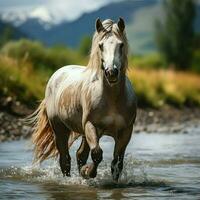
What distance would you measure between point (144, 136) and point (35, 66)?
9496mm

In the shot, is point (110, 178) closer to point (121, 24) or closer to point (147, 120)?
point (121, 24)

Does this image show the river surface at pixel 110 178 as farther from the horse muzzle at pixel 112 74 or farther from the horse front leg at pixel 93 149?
the horse muzzle at pixel 112 74

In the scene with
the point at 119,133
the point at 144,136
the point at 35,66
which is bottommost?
the point at 119,133

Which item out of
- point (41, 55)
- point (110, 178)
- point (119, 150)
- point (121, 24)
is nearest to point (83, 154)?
point (110, 178)

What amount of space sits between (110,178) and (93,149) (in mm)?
965

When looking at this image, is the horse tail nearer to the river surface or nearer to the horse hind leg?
the river surface

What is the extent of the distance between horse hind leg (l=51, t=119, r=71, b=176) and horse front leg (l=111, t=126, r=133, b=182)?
4.01 feet

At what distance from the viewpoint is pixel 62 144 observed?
34.1ft

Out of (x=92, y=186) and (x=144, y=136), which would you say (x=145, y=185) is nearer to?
(x=92, y=186)

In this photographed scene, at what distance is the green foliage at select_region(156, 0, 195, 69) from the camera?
7214 cm

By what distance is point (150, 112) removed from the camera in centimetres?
2566

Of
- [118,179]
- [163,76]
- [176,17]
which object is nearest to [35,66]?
[163,76]

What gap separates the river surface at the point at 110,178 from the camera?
27.8 ft

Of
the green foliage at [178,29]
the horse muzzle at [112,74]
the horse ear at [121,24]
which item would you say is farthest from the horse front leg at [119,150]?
the green foliage at [178,29]
